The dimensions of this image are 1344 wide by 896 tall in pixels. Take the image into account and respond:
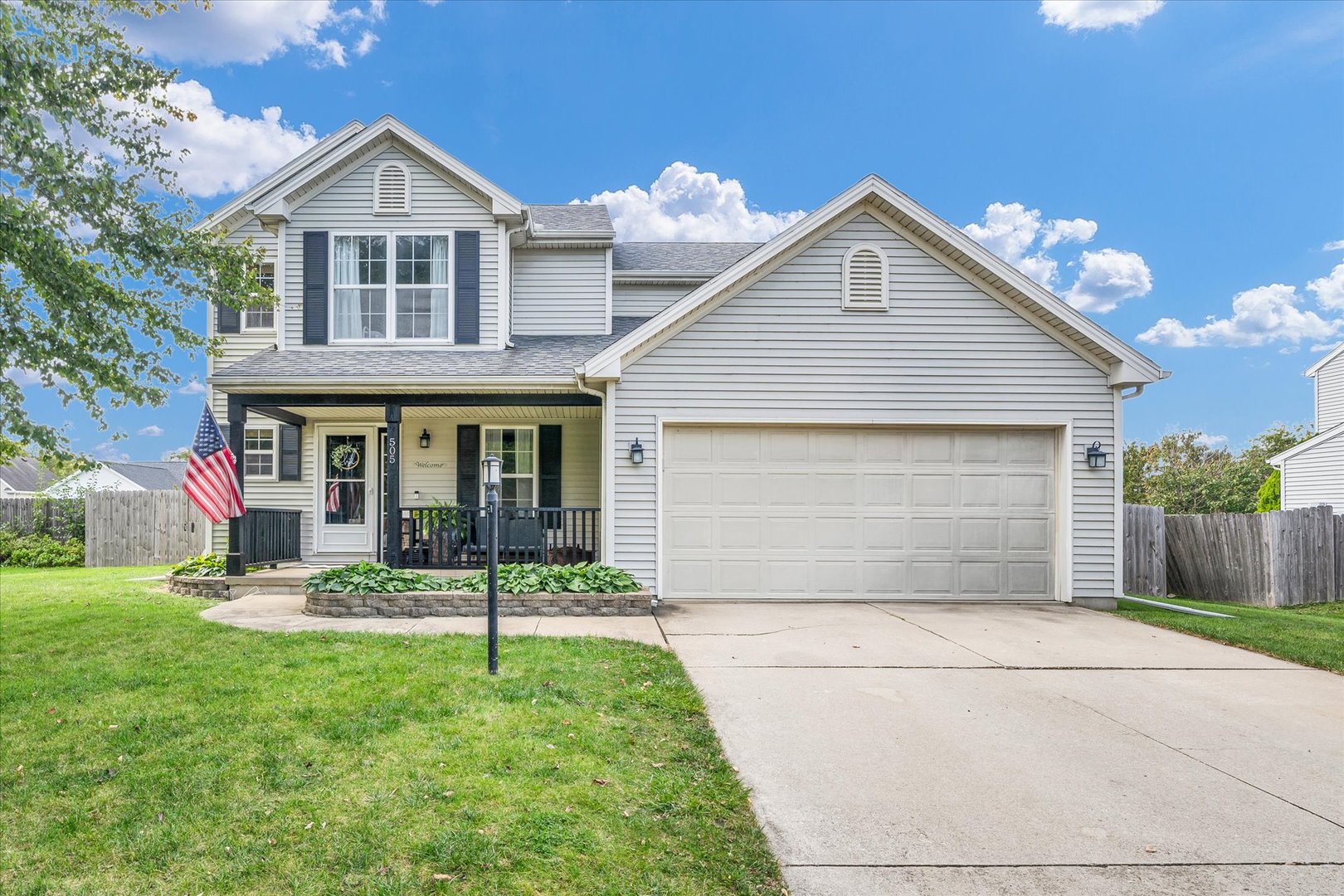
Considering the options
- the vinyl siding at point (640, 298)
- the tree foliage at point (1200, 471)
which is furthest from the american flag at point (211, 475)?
the tree foliage at point (1200, 471)

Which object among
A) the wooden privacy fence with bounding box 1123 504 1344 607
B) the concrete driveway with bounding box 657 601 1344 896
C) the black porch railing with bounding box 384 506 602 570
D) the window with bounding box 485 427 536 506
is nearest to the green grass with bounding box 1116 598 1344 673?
the concrete driveway with bounding box 657 601 1344 896

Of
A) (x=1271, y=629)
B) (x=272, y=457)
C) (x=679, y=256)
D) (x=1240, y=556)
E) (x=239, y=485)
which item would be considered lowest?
(x=1271, y=629)

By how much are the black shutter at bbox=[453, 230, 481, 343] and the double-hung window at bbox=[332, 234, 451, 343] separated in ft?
0.47

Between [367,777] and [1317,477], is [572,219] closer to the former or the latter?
[367,777]

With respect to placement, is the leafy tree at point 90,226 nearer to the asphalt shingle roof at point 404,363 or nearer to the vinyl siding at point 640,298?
the asphalt shingle roof at point 404,363

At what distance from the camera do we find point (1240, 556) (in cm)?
1199

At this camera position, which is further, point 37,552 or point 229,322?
point 37,552

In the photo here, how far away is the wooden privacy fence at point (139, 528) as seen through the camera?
15.0m

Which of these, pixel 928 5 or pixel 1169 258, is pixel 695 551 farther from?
pixel 1169 258

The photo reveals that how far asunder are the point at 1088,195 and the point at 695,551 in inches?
853

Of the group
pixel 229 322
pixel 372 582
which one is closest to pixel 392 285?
pixel 229 322

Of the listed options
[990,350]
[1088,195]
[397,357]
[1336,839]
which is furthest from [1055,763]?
[1088,195]

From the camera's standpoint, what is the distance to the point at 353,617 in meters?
7.93

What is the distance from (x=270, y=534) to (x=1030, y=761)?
35.3 feet
